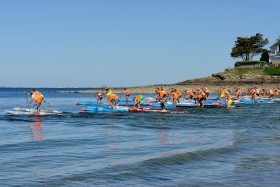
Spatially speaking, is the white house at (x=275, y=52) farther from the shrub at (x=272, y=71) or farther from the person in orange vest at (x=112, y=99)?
the person in orange vest at (x=112, y=99)

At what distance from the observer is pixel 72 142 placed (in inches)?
803

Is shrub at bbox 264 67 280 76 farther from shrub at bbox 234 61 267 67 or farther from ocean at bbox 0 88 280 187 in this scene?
ocean at bbox 0 88 280 187

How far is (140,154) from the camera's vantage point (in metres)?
16.7

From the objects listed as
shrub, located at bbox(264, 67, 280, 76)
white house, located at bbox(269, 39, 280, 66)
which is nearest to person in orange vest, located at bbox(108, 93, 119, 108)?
shrub, located at bbox(264, 67, 280, 76)

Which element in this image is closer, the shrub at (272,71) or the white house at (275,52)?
the shrub at (272,71)

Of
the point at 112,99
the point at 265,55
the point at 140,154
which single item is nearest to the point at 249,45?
the point at 265,55

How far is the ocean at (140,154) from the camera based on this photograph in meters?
12.6

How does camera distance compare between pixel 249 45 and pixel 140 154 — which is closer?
pixel 140 154

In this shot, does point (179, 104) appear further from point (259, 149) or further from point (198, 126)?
point (259, 149)

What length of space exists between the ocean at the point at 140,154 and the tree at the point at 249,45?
98650mm

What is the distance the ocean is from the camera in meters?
12.6

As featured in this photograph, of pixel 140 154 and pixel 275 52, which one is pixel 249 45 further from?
pixel 140 154

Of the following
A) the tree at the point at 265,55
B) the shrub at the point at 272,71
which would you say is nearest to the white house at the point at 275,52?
the tree at the point at 265,55

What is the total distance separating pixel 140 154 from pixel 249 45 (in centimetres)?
11299
